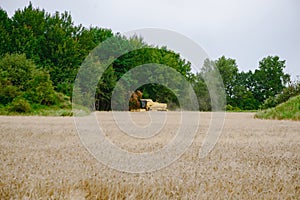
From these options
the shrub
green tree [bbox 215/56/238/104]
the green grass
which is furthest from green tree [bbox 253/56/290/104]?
the shrub

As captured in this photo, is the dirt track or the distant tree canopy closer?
the dirt track

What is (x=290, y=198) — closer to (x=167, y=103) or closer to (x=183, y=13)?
(x=183, y=13)

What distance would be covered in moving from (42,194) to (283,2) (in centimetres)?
1013

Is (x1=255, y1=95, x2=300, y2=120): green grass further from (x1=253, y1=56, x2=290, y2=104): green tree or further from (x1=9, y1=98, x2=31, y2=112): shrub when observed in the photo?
(x1=253, y1=56, x2=290, y2=104): green tree

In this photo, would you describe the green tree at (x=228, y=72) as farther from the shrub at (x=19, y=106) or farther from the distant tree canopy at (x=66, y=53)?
the shrub at (x=19, y=106)

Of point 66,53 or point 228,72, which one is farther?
point 228,72

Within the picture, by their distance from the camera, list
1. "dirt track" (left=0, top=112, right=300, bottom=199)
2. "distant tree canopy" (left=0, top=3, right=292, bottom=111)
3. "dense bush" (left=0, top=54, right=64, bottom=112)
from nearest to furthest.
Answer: "dirt track" (left=0, top=112, right=300, bottom=199) → "dense bush" (left=0, top=54, right=64, bottom=112) → "distant tree canopy" (left=0, top=3, right=292, bottom=111)

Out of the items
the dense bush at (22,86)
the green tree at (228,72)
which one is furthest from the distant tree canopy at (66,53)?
the green tree at (228,72)

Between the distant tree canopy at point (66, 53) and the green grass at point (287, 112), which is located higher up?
the distant tree canopy at point (66, 53)

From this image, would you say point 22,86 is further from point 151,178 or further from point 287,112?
point 151,178

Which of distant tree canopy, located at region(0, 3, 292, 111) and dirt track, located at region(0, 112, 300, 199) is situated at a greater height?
distant tree canopy, located at region(0, 3, 292, 111)

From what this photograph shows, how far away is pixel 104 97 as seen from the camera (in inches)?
864

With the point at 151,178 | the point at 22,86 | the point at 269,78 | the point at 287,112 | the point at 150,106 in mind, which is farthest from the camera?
the point at 269,78

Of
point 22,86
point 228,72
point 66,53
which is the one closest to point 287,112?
point 22,86
